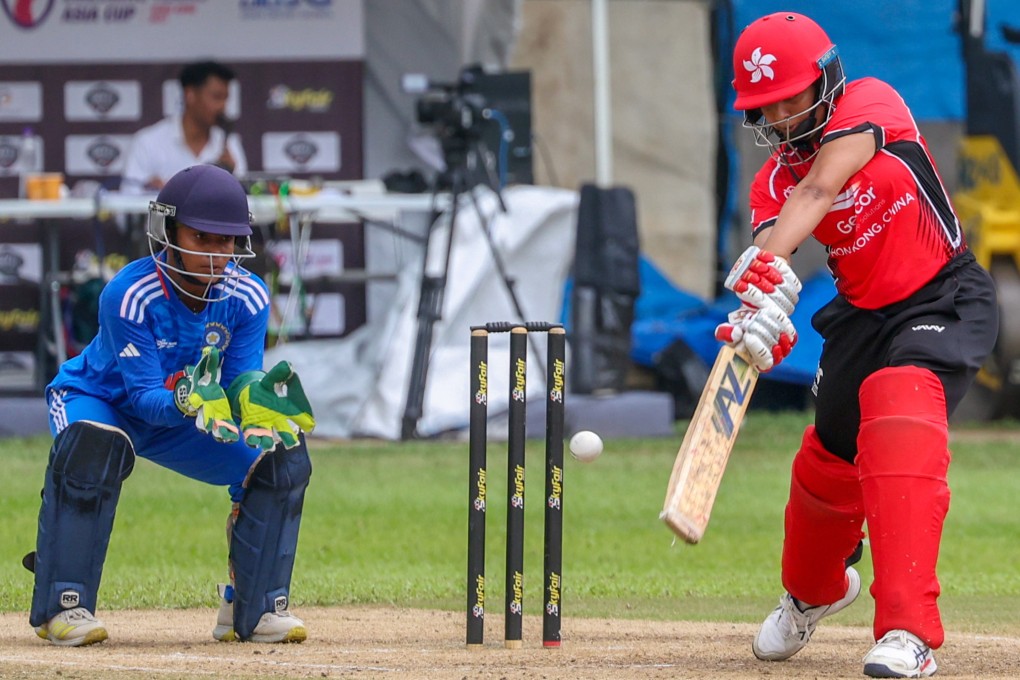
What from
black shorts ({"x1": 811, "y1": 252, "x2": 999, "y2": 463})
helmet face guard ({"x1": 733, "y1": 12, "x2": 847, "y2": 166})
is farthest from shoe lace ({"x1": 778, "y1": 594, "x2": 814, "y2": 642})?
helmet face guard ({"x1": 733, "y1": 12, "x2": 847, "y2": 166})

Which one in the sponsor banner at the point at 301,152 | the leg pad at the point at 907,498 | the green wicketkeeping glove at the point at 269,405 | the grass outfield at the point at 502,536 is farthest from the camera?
the sponsor banner at the point at 301,152

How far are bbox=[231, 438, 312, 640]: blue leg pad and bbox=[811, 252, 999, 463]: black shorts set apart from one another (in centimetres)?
174

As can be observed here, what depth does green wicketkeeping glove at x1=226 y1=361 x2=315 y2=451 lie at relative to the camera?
551 cm

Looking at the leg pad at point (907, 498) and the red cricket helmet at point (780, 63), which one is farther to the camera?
the red cricket helmet at point (780, 63)

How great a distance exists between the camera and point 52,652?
18.1 ft

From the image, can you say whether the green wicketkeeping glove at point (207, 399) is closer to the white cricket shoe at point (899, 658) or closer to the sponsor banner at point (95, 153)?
the white cricket shoe at point (899, 658)

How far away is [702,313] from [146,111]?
197 inches

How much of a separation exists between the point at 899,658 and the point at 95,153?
11.1 meters

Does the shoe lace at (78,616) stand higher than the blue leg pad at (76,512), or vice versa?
the blue leg pad at (76,512)

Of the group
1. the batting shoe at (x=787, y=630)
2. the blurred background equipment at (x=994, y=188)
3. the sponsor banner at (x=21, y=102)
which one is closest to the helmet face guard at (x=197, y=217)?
the batting shoe at (x=787, y=630)

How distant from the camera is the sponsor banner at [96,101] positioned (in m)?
14.6

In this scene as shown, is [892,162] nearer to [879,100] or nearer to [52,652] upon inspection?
[879,100]

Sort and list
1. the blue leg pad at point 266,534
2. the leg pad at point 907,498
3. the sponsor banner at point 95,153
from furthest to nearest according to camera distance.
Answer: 1. the sponsor banner at point 95,153
2. the blue leg pad at point 266,534
3. the leg pad at point 907,498

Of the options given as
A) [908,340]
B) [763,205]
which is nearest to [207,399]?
[763,205]
